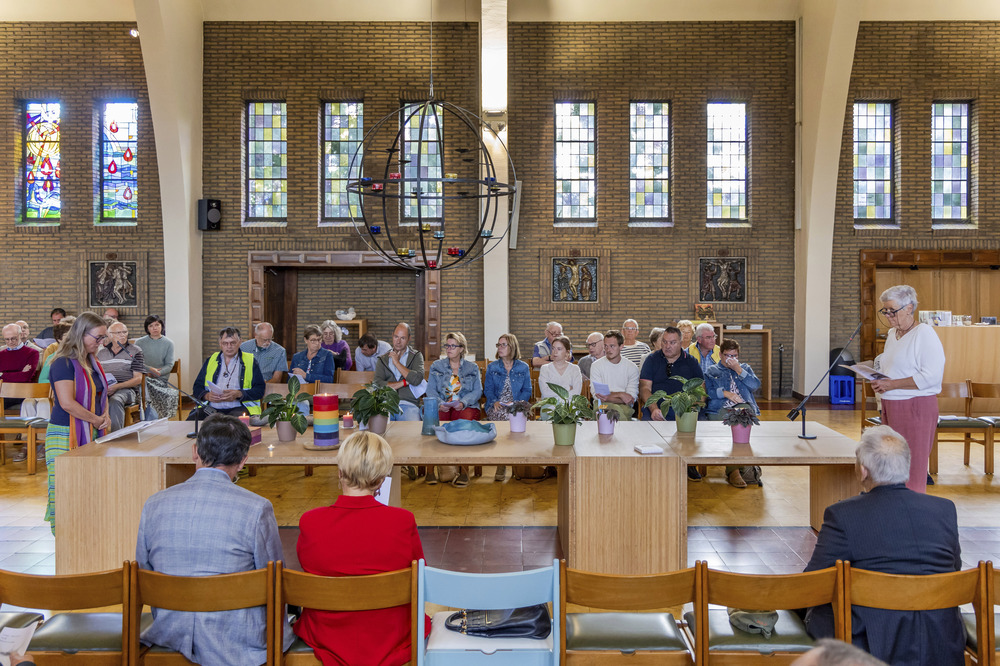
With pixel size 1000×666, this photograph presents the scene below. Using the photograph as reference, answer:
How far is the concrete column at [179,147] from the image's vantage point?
34.8 feet

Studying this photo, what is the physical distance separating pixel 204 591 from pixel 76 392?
122 inches

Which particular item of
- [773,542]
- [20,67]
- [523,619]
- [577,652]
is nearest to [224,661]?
[523,619]

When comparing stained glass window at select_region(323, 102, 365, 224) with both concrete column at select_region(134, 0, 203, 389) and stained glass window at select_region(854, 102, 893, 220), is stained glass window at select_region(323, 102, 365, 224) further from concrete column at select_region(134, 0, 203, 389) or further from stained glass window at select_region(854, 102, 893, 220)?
stained glass window at select_region(854, 102, 893, 220)

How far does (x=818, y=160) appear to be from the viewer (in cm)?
1111

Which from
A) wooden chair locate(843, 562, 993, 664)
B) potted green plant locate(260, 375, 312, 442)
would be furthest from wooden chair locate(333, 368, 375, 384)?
wooden chair locate(843, 562, 993, 664)

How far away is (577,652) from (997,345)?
9.56 meters

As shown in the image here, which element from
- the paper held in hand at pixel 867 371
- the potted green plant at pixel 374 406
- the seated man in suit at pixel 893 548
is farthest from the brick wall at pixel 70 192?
the seated man in suit at pixel 893 548

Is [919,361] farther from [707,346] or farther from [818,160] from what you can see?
[818,160]

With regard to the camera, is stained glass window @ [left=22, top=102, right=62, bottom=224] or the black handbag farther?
stained glass window @ [left=22, top=102, right=62, bottom=224]

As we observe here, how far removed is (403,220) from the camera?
12016mm

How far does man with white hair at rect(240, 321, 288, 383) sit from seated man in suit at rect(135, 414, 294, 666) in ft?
16.1

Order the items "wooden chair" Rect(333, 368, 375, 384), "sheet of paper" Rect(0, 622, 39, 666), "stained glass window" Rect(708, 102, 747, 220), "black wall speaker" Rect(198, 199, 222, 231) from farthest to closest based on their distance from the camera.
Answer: "stained glass window" Rect(708, 102, 747, 220), "black wall speaker" Rect(198, 199, 222, 231), "wooden chair" Rect(333, 368, 375, 384), "sheet of paper" Rect(0, 622, 39, 666)

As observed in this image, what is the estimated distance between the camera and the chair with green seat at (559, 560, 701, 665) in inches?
89.4

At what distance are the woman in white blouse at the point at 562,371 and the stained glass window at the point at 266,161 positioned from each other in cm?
713
